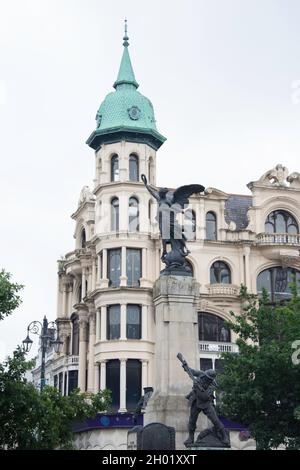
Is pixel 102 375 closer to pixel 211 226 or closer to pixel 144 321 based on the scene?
pixel 144 321

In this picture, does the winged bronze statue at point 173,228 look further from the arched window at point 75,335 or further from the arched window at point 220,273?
the arched window at point 75,335

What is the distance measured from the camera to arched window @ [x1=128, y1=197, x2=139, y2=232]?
50844 mm

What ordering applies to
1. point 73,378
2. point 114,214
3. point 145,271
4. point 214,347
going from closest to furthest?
point 214,347 → point 145,271 → point 114,214 → point 73,378

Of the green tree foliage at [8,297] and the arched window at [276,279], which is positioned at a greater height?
the arched window at [276,279]

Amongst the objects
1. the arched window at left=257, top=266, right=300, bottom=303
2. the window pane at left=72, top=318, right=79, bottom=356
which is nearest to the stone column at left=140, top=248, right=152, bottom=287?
the arched window at left=257, top=266, right=300, bottom=303

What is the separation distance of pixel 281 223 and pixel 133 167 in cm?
1039

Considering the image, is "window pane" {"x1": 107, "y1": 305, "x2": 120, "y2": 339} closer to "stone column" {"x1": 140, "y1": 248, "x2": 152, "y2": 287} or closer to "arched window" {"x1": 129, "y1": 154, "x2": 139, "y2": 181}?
"stone column" {"x1": 140, "y1": 248, "x2": 152, "y2": 287}

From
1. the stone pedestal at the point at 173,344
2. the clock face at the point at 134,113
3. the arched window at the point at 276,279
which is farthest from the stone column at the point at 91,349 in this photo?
the stone pedestal at the point at 173,344

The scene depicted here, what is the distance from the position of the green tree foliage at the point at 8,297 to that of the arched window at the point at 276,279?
25.3 metres

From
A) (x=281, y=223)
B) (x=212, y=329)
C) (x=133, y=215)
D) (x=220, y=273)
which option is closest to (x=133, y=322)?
(x=212, y=329)

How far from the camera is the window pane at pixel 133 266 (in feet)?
164

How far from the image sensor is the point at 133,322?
49281 mm

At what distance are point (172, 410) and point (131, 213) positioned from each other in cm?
2848

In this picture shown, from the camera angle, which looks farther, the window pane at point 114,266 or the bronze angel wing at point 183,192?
the window pane at point 114,266
